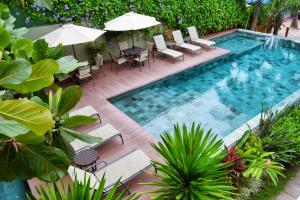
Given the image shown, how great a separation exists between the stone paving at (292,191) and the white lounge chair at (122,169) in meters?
3.36

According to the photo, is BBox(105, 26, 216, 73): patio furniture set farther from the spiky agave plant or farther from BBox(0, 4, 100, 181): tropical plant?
BBox(0, 4, 100, 181): tropical plant

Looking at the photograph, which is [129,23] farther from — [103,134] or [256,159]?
[256,159]

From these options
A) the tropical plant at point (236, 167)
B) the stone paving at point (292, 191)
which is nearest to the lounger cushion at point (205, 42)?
the stone paving at point (292, 191)

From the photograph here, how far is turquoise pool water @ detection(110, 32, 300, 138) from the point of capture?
950cm

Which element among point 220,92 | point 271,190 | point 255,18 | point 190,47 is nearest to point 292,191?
point 271,190

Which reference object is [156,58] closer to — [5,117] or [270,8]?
[270,8]

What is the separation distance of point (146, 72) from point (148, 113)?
3.13 m

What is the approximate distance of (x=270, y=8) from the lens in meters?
18.1

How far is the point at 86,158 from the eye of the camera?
6555 millimetres

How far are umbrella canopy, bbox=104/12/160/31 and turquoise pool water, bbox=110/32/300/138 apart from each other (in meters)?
2.72

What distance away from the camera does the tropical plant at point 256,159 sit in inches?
240

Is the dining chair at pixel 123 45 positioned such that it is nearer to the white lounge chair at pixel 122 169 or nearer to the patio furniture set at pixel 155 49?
the patio furniture set at pixel 155 49

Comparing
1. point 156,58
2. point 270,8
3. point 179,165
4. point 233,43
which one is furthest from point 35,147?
point 270,8

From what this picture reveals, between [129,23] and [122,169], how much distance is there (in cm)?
734
